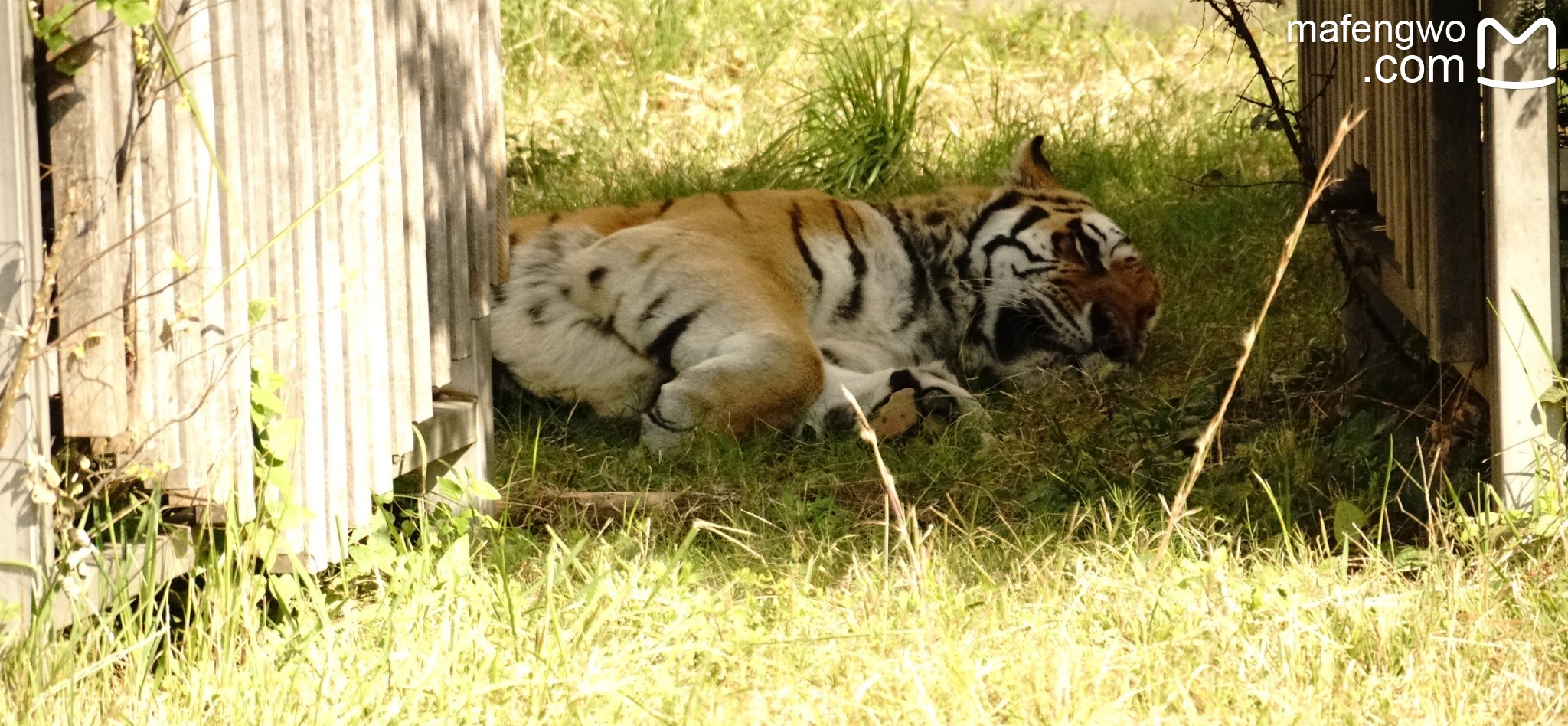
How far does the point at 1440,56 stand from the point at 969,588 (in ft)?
4.30

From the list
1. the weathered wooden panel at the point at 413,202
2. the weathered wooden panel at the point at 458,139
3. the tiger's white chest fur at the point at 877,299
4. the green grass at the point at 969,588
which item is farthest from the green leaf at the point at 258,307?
the tiger's white chest fur at the point at 877,299

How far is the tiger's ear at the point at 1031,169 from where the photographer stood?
560 centimetres

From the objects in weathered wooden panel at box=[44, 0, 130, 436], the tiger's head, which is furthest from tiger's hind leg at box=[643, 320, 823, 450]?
weathered wooden panel at box=[44, 0, 130, 436]

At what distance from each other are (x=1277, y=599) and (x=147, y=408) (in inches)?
69.2

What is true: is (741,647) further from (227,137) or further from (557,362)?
(557,362)

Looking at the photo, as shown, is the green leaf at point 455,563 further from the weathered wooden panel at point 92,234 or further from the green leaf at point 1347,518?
the green leaf at point 1347,518

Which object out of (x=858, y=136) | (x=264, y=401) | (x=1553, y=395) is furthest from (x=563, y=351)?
(x=1553, y=395)

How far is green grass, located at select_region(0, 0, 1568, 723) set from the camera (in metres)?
2.39

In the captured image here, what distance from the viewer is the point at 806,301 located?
491cm

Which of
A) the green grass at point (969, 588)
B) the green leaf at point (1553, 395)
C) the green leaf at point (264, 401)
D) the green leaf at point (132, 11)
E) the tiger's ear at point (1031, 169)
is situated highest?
the green leaf at point (132, 11)

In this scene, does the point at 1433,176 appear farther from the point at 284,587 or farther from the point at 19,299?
the point at 19,299

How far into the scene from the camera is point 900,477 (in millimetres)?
4129

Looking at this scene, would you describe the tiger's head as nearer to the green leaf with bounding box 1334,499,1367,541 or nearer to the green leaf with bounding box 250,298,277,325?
the green leaf with bounding box 1334,499,1367,541

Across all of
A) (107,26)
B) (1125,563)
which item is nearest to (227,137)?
(107,26)
